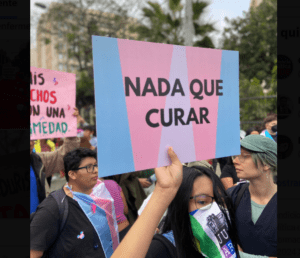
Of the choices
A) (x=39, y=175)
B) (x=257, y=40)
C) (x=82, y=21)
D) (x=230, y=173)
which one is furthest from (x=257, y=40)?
(x=39, y=175)

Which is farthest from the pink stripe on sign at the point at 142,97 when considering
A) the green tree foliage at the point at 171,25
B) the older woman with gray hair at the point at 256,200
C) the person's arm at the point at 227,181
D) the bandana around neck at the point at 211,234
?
the green tree foliage at the point at 171,25

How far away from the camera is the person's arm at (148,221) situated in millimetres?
995

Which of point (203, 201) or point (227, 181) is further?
point (227, 181)

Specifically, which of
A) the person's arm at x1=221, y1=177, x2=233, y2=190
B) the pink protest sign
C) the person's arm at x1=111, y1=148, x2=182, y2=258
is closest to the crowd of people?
the person's arm at x1=111, y1=148, x2=182, y2=258

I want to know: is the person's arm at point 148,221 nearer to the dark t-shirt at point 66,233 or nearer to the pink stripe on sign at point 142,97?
the pink stripe on sign at point 142,97

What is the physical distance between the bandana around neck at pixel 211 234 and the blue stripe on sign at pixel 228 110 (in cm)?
32

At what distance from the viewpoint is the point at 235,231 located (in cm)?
173

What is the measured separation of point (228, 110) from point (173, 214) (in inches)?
24.7

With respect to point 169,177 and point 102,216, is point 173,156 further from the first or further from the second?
point 102,216

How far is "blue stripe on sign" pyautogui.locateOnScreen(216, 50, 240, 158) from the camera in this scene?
5.24 feet

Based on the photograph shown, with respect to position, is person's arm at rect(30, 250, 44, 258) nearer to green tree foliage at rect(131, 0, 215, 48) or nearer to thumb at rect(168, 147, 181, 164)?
thumb at rect(168, 147, 181, 164)

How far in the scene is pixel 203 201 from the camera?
1.53 metres
